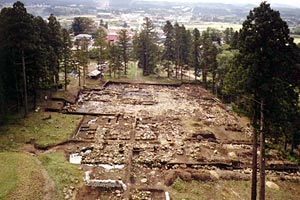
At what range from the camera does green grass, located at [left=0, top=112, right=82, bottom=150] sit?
72.7 feet

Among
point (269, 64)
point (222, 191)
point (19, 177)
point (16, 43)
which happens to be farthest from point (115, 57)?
point (269, 64)

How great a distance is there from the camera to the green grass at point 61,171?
55.1 feet

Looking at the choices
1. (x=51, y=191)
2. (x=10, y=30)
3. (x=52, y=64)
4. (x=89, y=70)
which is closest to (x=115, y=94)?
(x=52, y=64)

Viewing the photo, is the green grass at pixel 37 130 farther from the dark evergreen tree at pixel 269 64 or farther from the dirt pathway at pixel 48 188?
the dark evergreen tree at pixel 269 64

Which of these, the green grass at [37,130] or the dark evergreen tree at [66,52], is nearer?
the green grass at [37,130]

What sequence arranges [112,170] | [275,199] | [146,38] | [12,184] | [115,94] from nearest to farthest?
[12,184] < [275,199] < [112,170] < [115,94] < [146,38]

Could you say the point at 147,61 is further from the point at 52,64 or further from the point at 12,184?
the point at 12,184

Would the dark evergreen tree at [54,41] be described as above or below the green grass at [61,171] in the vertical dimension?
above

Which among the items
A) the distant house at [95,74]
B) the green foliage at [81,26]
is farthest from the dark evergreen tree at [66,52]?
the green foliage at [81,26]

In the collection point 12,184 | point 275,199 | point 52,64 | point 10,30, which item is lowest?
point 275,199

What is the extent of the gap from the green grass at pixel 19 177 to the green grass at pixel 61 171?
28.4 inches

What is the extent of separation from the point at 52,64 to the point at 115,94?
8.59 meters

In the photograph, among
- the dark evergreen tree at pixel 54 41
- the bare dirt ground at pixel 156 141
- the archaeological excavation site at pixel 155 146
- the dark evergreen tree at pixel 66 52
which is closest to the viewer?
the archaeological excavation site at pixel 155 146

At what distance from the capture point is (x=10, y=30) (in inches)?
984
